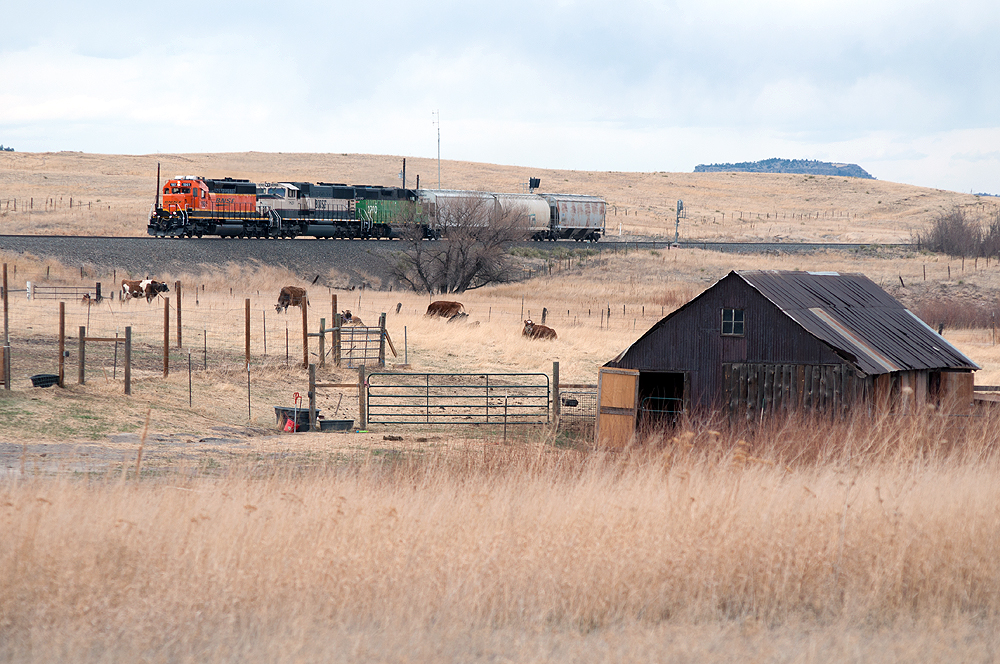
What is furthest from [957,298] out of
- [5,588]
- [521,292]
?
[5,588]

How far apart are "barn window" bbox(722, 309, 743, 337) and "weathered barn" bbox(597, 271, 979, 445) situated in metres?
0.02

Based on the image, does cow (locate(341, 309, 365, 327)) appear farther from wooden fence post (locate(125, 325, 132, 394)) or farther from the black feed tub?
the black feed tub

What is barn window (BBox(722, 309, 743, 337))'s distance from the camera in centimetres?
1895

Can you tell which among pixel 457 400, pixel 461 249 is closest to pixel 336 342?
pixel 457 400

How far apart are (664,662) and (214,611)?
2.87 meters

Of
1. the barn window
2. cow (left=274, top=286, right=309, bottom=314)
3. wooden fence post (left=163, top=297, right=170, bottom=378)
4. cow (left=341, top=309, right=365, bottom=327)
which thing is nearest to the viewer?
the barn window

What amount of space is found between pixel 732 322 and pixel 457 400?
9.35 meters

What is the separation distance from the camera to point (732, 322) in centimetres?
1906

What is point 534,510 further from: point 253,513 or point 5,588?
point 5,588

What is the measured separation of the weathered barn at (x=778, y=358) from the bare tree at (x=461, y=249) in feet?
148

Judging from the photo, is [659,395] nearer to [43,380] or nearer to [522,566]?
[43,380]

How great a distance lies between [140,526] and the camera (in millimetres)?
7062

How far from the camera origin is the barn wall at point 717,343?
18234mm

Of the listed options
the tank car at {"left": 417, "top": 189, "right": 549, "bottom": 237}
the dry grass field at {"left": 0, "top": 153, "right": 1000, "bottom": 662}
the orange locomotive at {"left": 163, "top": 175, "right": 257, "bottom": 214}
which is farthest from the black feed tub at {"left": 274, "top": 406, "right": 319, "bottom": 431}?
the tank car at {"left": 417, "top": 189, "right": 549, "bottom": 237}
